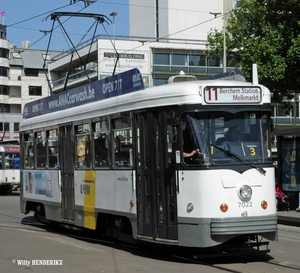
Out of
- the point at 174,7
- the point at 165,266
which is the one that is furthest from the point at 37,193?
the point at 174,7

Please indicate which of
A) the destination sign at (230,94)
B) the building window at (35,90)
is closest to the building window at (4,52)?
the building window at (35,90)

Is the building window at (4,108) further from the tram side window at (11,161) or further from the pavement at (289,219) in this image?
the pavement at (289,219)

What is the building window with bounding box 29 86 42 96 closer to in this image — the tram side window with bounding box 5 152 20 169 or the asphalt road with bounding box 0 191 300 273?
the tram side window with bounding box 5 152 20 169

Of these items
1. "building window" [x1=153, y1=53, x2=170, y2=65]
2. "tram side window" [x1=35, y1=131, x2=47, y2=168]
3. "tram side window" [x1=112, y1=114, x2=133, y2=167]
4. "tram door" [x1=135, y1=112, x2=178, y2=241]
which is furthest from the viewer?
"building window" [x1=153, y1=53, x2=170, y2=65]

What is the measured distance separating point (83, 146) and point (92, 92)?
115 centimetres

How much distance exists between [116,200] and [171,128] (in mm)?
2154

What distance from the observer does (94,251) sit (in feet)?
37.6

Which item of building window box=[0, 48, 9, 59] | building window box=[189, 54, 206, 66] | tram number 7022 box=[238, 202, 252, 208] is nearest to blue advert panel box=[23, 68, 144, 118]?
tram number 7022 box=[238, 202, 252, 208]

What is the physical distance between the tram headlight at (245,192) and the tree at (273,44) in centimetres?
1244

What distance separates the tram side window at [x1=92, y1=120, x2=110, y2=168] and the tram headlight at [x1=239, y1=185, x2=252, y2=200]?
3.12 meters

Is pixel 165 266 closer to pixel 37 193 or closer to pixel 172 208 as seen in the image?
pixel 172 208

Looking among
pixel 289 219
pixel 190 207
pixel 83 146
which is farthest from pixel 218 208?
pixel 289 219

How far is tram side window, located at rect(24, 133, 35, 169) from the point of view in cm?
1592

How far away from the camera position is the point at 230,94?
9.97 m
